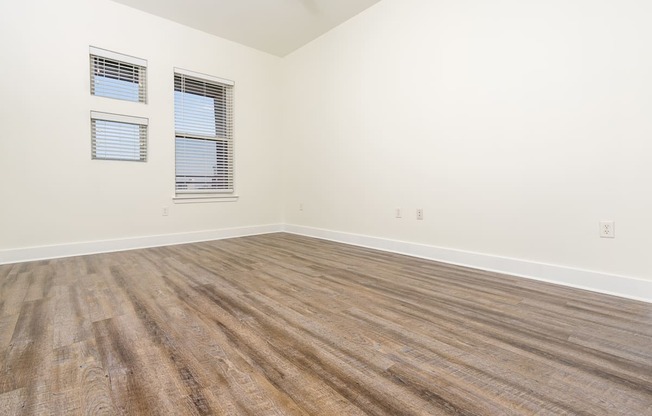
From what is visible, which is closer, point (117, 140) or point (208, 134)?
point (117, 140)

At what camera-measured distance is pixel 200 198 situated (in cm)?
434

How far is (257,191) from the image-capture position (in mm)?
4977

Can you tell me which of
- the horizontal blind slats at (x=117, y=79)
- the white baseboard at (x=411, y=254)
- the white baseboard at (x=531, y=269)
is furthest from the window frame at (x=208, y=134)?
the white baseboard at (x=531, y=269)

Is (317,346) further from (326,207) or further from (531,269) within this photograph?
(326,207)

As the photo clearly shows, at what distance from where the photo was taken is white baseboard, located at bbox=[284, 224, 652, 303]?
209 cm

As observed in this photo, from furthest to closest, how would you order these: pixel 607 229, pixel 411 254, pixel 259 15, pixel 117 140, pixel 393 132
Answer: pixel 259 15 → pixel 117 140 → pixel 393 132 → pixel 411 254 → pixel 607 229

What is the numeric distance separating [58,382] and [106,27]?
388 centimetres

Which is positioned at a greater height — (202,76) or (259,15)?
(259,15)

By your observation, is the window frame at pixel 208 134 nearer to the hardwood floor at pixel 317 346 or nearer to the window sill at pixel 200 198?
the window sill at pixel 200 198

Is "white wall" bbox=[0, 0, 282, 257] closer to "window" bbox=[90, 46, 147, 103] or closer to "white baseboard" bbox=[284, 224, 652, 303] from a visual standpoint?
"window" bbox=[90, 46, 147, 103]

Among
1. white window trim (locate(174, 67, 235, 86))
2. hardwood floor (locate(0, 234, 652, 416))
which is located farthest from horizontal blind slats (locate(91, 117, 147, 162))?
hardwood floor (locate(0, 234, 652, 416))

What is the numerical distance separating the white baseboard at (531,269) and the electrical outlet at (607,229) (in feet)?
0.90

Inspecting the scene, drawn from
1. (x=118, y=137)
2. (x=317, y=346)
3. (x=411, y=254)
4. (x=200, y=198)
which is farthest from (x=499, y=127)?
(x=118, y=137)

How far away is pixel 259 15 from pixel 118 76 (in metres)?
1.83
